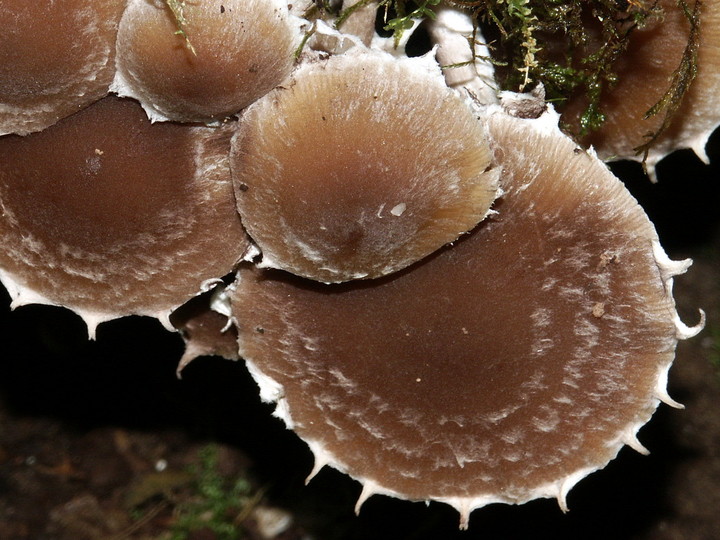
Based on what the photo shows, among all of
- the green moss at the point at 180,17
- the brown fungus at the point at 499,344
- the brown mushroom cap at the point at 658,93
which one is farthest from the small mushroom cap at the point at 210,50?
the brown mushroom cap at the point at 658,93

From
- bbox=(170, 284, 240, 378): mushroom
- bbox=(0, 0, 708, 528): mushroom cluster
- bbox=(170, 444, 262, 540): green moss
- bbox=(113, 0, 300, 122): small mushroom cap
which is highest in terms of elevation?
bbox=(113, 0, 300, 122): small mushroom cap

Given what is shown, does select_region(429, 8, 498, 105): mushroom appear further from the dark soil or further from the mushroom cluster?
the dark soil

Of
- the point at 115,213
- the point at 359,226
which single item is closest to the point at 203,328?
the point at 115,213

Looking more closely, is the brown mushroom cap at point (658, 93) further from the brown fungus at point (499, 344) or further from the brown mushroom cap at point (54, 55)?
the brown mushroom cap at point (54, 55)

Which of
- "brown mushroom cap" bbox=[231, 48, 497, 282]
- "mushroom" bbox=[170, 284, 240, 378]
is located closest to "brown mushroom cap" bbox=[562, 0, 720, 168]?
"brown mushroom cap" bbox=[231, 48, 497, 282]

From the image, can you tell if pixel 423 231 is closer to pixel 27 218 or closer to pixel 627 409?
pixel 627 409

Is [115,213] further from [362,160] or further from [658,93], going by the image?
[658,93]

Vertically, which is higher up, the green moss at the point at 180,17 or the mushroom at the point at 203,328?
the green moss at the point at 180,17

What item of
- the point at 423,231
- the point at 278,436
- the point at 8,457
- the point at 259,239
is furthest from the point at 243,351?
the point at 8,457
